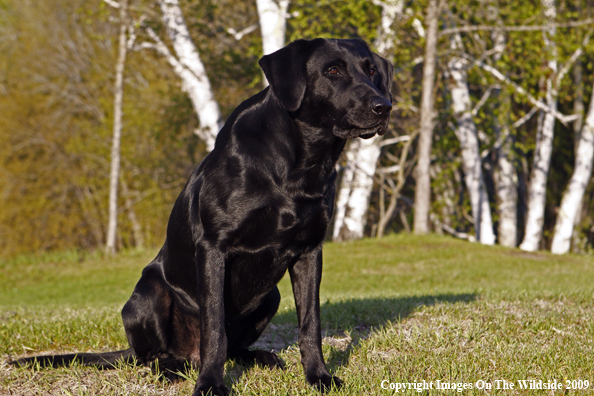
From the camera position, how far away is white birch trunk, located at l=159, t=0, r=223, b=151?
12.8 meters

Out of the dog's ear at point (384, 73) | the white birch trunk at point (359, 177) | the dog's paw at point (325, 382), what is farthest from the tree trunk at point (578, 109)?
the dog's paw at point (325, 382)

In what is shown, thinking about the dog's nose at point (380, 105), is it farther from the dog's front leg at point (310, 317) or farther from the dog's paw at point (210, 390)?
the dog's paw at point (210, 390)

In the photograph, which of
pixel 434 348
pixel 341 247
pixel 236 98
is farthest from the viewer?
pixel 236 98

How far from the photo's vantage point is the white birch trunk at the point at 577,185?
15.6 m

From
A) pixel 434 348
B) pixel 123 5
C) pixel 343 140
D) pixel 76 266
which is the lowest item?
pixel 76 266

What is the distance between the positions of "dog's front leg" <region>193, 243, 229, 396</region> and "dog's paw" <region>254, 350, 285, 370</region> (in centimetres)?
63

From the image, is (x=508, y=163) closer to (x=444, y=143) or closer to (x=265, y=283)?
(x=444, y=143)

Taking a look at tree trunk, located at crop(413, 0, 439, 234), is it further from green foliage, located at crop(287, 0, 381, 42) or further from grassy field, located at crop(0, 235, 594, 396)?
grassy field, located at crop(0, 235, 594, 396)

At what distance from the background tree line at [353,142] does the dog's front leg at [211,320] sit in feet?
33.5

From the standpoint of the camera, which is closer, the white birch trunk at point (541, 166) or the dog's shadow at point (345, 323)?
the dog's shadow at point (345, 323)

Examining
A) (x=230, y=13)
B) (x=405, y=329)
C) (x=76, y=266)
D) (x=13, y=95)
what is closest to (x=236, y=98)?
(x=230, y=13)

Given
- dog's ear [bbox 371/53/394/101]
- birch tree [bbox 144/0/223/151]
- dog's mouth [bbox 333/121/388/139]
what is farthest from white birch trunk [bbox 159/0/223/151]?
dog's mouth [bbox 333/121/388/139]

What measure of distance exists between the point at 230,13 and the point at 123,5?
17.5 feet

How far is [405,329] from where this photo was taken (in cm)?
428
